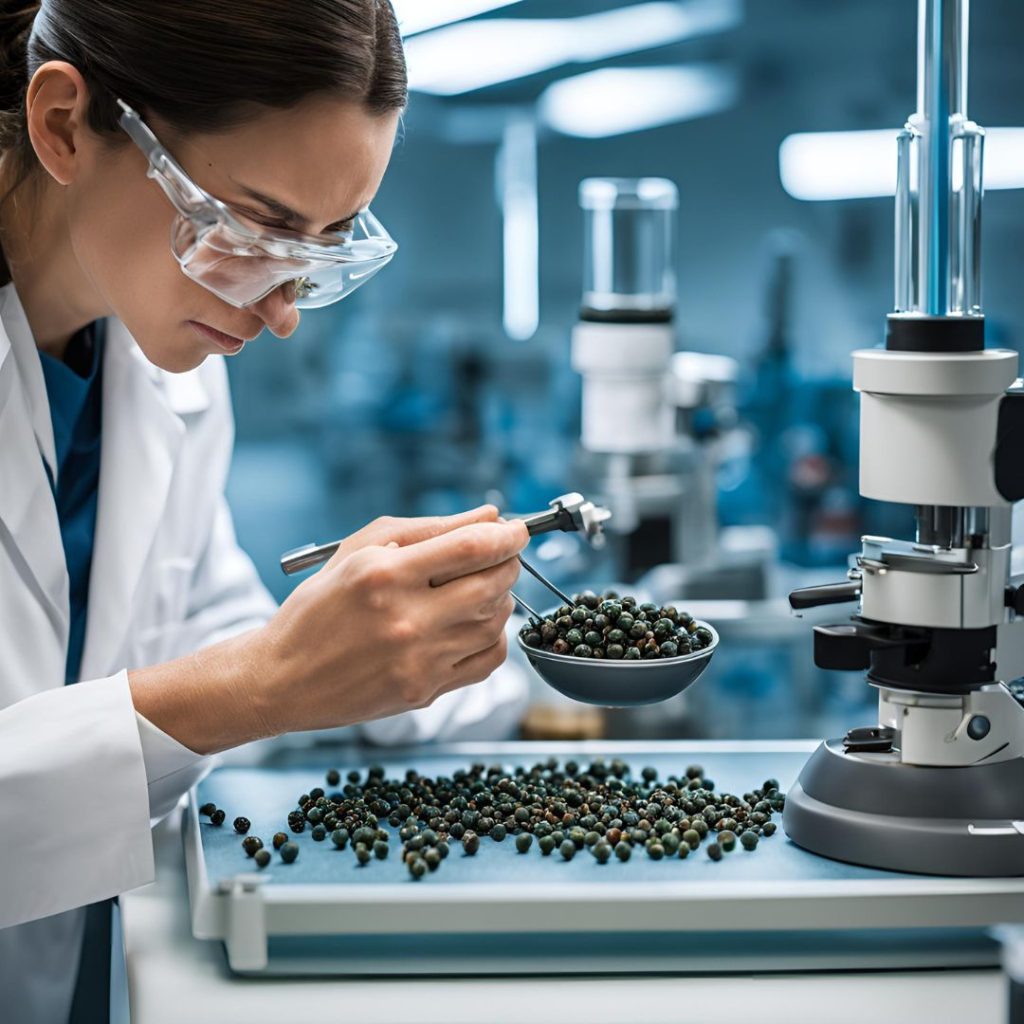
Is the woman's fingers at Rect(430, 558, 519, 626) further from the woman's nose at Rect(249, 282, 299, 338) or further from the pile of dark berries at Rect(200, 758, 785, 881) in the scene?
the woman's nose at Rect(249, 282, 299, 338)

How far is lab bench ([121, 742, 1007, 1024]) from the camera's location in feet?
3.24

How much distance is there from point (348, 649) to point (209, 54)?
1.67 feet

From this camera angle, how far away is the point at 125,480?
153 cm

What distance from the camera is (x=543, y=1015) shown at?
3.18 feet

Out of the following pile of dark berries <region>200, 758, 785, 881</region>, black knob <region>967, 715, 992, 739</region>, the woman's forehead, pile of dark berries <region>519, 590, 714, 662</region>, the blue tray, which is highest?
the woman's forehead

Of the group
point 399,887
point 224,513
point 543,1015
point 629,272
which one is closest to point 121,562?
point 224,513

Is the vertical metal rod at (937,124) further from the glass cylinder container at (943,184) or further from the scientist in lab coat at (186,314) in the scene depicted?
the scientist in lab coat at (186,314)

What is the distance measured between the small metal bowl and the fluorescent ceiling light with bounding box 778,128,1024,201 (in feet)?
7.88

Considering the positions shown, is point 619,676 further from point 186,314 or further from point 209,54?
point 209,54

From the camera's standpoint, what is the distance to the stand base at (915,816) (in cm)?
105

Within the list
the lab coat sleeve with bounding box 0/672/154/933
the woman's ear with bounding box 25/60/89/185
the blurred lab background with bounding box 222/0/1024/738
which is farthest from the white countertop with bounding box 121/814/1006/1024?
the blurred lab background with bounding box 222/0/1024/738

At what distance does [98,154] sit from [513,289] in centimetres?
242

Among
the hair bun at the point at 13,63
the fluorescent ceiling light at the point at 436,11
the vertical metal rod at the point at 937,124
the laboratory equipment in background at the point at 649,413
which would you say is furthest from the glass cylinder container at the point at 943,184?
the fluorescent ceiling light at the point at 436,11

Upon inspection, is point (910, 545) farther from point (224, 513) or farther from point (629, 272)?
point (629, 272)
